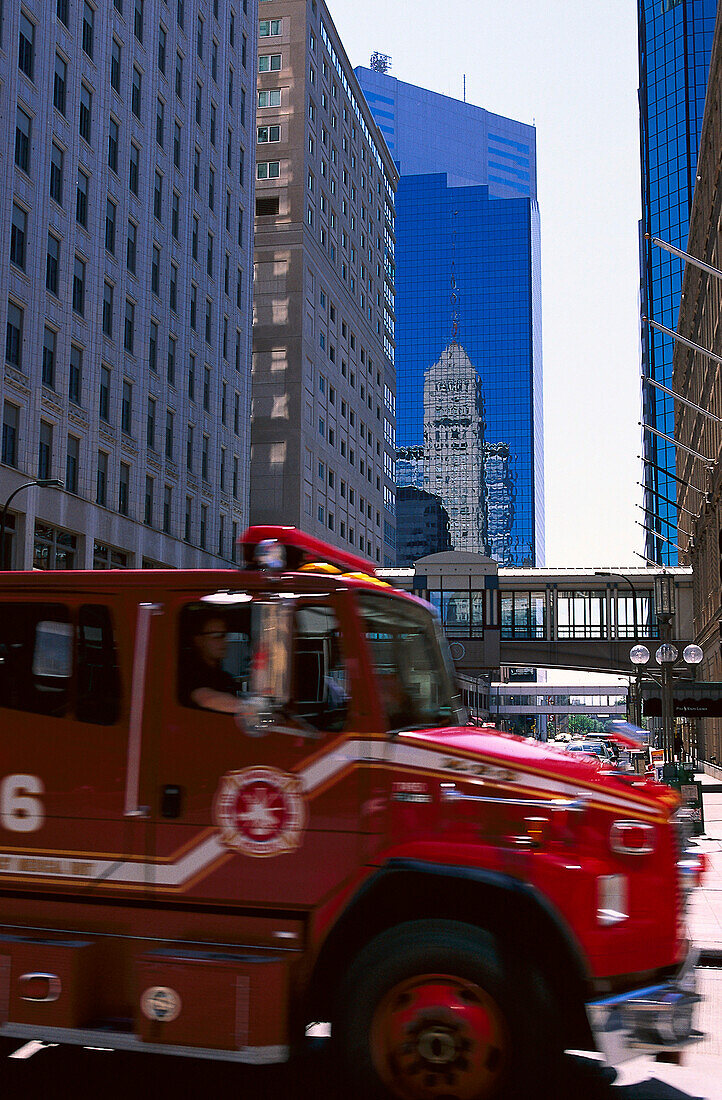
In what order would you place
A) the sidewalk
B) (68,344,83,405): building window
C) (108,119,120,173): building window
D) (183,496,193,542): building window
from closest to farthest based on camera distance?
the sidewalk < (68,344,83,405): building window < (108,119,120,173): building window < (183,496,193,542): building window

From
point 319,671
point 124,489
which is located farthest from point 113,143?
point 319,671

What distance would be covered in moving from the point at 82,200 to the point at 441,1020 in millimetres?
40448

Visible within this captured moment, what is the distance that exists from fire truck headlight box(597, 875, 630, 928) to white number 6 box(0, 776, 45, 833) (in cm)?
298

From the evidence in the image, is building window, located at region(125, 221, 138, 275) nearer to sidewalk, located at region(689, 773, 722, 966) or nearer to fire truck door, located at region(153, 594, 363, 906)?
sidewalk, located at region(689, 773, 722, 966)

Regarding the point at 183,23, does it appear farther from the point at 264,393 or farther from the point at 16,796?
the point at 16,796

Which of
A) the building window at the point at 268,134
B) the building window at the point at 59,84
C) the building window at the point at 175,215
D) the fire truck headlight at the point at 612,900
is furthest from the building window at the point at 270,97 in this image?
the fire truck headlight at the point at 612,900

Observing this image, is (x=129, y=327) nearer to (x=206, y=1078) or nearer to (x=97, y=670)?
(x=97, y=670)

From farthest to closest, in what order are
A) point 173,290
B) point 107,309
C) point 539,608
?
point 539,608
point 173,290
point 107,309

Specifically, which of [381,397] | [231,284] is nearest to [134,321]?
[231,284]

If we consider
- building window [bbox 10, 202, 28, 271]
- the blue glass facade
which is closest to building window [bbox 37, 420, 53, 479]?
building window [bbox 10, 202, 28, 271]

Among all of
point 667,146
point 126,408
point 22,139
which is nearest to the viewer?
point 22,139

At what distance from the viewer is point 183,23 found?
52.6m

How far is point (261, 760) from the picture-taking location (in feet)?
18.2

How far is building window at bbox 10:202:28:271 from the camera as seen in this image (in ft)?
116
